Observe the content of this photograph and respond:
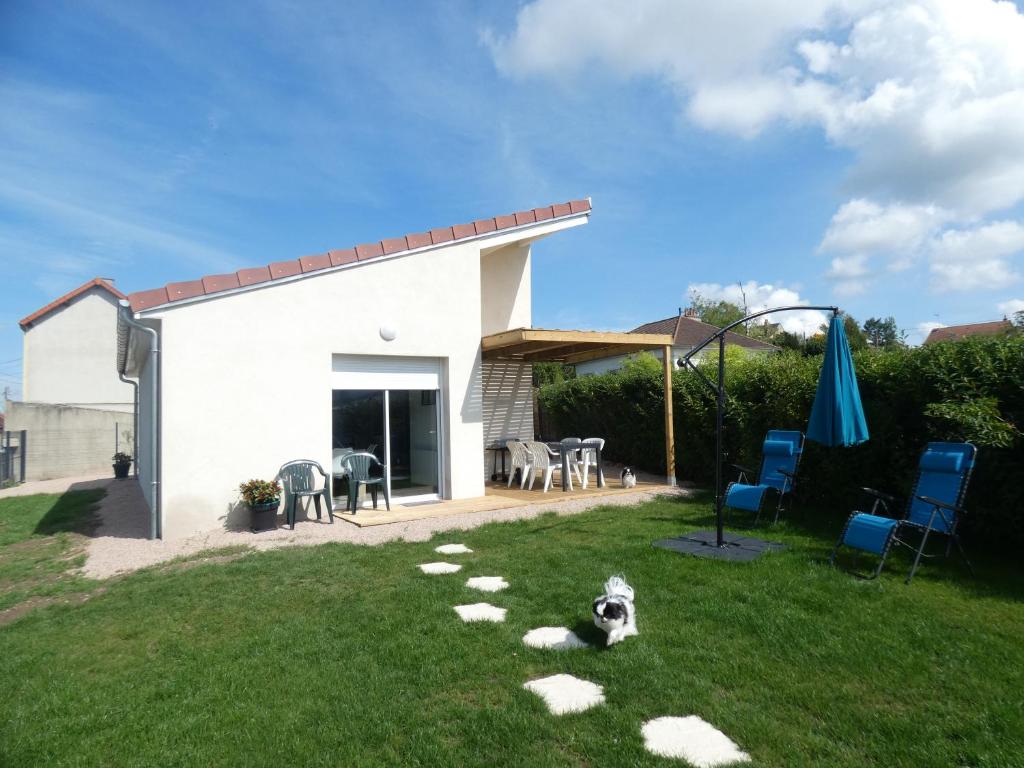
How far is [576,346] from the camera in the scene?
39.8 ft

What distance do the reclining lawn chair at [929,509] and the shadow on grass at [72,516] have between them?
10.1 m

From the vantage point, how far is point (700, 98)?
9.16m

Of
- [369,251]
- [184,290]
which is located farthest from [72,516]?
[369,251]

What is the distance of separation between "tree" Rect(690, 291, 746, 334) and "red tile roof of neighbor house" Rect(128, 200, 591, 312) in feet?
138

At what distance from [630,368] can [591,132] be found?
615 centimetres

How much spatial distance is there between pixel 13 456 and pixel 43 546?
12944 mm

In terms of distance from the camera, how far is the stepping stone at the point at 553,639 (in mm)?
3945

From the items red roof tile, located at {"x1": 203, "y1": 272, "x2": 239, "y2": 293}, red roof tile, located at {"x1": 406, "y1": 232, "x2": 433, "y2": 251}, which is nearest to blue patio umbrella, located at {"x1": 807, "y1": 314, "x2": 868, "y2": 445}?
red roof tile, located at {"x1": 406, "y1": 232, "x2": 433, "y2": 251}

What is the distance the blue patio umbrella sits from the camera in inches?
249

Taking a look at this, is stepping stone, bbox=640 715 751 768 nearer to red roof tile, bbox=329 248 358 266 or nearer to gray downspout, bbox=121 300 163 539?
gray downspout, bbox=121 300 163 539

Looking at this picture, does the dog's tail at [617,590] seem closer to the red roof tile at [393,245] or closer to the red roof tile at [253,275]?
the red roof tile at [253,275]

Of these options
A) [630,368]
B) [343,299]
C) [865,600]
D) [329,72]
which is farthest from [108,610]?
[630,368]

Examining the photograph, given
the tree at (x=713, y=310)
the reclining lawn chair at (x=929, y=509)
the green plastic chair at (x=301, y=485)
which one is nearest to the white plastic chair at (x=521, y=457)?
the green plastic chair at (x=301, y=485)

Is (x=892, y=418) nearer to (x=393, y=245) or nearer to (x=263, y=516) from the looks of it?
(x=393, y=245)
